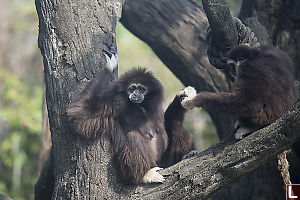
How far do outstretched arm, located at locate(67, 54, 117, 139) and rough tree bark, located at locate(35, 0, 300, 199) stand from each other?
4.3 inches

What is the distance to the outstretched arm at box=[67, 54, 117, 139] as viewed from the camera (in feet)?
18.7

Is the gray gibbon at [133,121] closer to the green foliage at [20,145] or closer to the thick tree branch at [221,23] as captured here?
the thick tree branch at [221,23]

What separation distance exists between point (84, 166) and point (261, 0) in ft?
14.2

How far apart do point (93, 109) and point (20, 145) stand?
383 inches

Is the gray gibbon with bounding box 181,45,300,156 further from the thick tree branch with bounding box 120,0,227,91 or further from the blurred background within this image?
the blurred background

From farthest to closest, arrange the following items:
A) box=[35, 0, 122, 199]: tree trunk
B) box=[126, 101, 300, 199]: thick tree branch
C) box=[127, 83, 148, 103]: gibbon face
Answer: box=[127, 83, 148, 103]: gibbon face → box=[35, 0, 122, 199]: tree trunk → box=[126, 101, 300, 199]: thick tree branch

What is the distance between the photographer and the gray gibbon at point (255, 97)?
5.41 metres

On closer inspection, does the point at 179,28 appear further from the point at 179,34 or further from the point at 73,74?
the point at 73,74

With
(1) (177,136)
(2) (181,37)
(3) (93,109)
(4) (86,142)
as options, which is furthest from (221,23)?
(4) (86,142)

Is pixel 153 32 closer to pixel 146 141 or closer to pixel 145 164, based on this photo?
pixel 146 141

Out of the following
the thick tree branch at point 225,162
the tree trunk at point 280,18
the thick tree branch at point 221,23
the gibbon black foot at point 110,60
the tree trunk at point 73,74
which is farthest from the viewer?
the tree trunk at point 280,18

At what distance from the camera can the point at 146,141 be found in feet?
21.5

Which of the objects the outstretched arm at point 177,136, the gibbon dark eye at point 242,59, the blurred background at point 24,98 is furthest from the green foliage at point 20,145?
the gibbon dark eye at point 242,59

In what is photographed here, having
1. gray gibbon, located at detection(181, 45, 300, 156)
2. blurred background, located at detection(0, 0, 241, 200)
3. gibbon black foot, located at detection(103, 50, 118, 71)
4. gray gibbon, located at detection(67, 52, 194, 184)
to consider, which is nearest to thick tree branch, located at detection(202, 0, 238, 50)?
gray gibbon, located at detection(181, 45, 300, 156)
